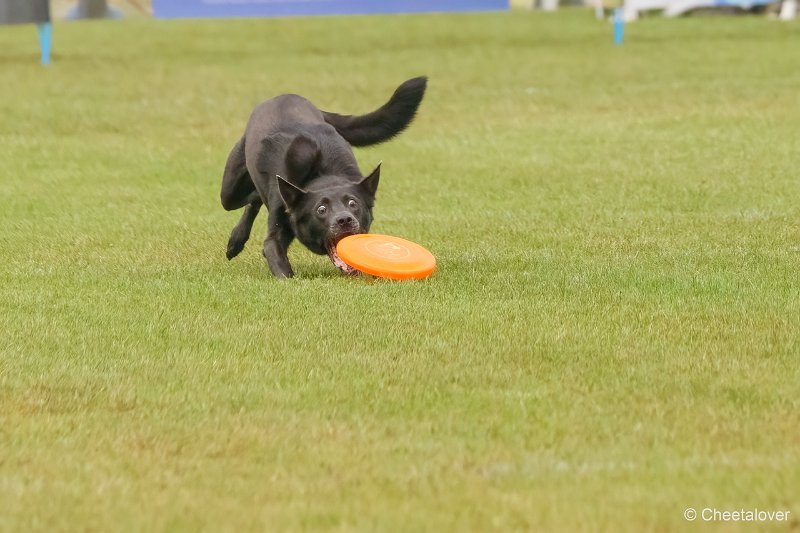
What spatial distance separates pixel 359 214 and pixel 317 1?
644 inches

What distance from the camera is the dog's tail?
33.2 ft

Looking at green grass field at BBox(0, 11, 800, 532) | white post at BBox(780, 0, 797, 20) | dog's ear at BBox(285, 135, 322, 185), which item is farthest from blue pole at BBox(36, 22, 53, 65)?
white post at BBox(780, 0, 797, 20)

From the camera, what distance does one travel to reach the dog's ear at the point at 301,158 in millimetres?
9016

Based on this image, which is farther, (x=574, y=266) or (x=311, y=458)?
(x=574, y=266)

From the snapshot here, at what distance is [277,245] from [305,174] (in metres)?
0.48

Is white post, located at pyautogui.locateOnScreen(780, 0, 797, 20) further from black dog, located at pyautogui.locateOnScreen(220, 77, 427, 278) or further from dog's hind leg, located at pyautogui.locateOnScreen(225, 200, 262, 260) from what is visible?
dog's hind leg, located at pyautogui.locateOnScreen(225, 200, 262, 260)

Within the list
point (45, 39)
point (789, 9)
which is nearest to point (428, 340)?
point (45, 39)

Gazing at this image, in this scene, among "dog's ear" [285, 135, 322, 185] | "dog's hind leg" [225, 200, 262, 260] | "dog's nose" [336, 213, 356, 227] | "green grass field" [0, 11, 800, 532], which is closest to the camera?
"green grass field" [0, 11, 800, 532]

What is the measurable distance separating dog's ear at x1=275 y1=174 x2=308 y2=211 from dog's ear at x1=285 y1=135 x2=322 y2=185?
0.62ft

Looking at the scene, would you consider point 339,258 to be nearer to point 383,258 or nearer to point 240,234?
point 383,258

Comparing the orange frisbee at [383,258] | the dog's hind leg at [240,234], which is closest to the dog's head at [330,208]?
the orange frisbee at [383,258]

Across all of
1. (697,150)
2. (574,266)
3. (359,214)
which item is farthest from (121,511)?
(697,150)

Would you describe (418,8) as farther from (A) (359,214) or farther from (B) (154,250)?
(A) (359,214)

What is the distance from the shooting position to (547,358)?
6.64 m
